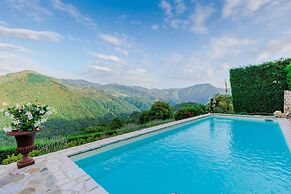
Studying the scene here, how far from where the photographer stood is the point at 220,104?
17.0m

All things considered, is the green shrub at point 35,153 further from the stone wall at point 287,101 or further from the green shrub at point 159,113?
the stone wall at point 287,101


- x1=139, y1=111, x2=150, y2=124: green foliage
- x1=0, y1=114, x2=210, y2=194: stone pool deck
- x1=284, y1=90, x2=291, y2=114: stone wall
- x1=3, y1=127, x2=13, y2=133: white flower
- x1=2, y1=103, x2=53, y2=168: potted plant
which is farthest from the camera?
x1=139, y1=111, x2=150, y2=124: green foliage

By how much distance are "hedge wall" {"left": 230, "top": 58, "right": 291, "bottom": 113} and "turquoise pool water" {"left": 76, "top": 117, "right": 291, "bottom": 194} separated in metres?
6.22

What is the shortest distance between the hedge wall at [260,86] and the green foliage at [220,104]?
4.24ft

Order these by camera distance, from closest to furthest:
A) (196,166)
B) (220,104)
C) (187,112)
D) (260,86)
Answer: (196,166), (260,86), (187,112), (220,104)

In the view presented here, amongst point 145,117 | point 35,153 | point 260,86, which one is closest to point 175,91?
point 260,86

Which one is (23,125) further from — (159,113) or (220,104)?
(220,104)

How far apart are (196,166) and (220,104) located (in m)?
13.1

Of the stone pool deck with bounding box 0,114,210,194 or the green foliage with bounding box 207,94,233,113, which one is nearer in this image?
the stone pool deck with bounding box 0,114,210,194

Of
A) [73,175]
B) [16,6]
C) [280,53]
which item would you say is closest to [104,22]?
[16,6]

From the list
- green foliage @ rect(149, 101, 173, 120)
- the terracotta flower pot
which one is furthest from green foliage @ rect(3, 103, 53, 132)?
green foliage @ rect(149, 101, 173, 120)

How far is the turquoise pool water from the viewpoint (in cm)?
410

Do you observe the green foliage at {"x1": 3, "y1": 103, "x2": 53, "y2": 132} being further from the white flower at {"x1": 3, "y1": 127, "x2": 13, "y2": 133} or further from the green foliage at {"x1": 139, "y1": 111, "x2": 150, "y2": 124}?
the green foliage at {"x1": 139, "y1": 111, "x2": 150, "y2": 124}

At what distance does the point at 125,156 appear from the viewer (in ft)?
21.3
